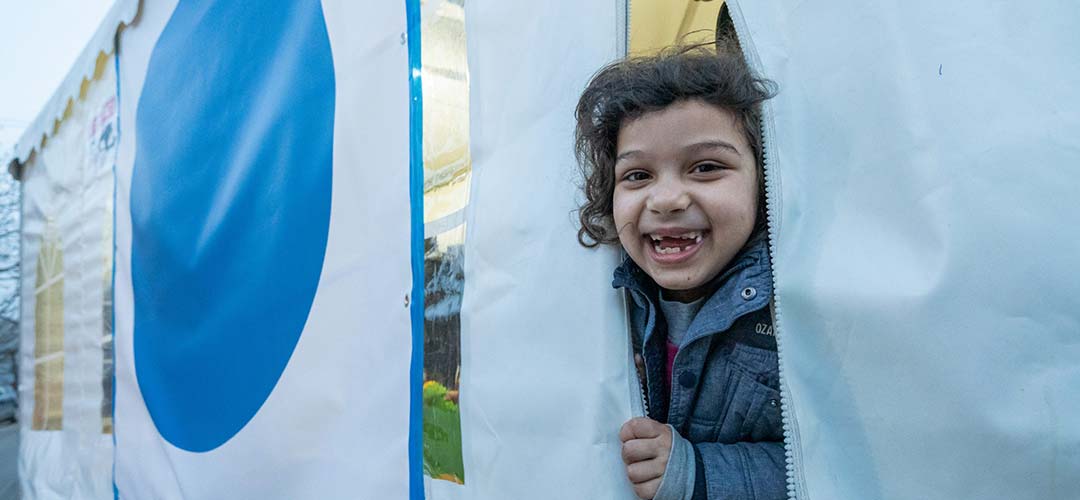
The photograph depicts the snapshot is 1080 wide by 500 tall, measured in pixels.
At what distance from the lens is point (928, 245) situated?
1.44 ft

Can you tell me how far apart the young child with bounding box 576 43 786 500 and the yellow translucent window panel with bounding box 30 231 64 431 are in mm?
2156

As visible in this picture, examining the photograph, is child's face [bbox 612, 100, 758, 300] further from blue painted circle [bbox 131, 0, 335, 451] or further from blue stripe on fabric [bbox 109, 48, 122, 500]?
blue stripe on fabric [bbox 109, 48, 122, 500]

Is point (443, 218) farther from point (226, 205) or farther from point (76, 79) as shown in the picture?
point (76, 79)

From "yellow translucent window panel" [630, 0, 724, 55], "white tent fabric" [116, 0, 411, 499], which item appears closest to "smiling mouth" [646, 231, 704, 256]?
"white tent fabric" [116, 0, 411, 499]

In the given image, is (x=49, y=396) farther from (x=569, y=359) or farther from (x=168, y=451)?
(x=569, y=359)

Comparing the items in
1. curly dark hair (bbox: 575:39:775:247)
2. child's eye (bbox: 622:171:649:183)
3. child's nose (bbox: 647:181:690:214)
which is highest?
curly dark hair (bbox: 575:39:775:247)

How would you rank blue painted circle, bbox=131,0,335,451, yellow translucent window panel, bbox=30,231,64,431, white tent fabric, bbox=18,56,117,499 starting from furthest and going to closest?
yellow translucent window panel, bbox=30,231,64,431, white tent fabric, bbox=18,56,117,499, blue painted circle, bbox=131,0,335,451

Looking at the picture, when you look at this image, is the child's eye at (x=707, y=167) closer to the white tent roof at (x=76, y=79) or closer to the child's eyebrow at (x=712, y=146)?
the child's eyebrow at (x=712, y=146)

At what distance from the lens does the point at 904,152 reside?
0.45 m

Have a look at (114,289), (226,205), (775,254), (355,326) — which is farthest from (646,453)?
(114,289)

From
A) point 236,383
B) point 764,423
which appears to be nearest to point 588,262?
point 764,423

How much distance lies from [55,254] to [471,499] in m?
2.18

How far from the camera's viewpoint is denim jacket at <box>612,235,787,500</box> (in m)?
0.54

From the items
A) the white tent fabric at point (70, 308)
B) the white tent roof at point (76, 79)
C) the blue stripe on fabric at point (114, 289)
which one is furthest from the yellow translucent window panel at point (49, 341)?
the blue stripe on fabric at point (114, 289)
